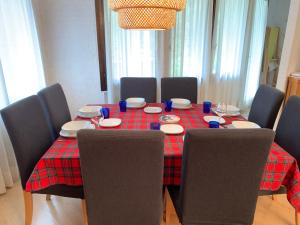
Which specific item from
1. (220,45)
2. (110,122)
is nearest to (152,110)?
(110,122)

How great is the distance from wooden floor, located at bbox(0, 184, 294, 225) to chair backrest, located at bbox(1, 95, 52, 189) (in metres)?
0.45

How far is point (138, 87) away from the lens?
240 cm

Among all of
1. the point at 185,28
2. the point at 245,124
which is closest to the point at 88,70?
the point at 185,28

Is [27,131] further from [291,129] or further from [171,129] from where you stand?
[291,129]

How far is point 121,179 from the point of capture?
3.39ft

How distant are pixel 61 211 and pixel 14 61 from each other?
143cm

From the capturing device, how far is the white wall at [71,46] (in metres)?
2.66

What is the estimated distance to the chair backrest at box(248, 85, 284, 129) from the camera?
5.59ft

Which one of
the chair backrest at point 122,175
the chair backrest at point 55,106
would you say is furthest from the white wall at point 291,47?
the chair backrest at point 55,106

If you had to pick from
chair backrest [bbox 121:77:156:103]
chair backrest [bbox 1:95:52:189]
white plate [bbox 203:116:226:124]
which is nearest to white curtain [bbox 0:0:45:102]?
chair backrest [bbox 1:95:52:189]

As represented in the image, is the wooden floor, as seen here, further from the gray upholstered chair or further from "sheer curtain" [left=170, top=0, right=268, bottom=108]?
"sheer curtain" [left=170, top=0, right=268, bottom=108]

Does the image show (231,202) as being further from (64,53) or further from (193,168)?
(64,53)

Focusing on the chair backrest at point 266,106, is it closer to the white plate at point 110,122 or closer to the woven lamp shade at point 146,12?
the woven lamp shade at point 146,12

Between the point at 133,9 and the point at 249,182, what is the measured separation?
118 centimetres
